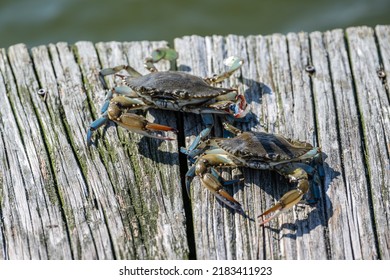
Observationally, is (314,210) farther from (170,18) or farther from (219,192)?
(170,18)

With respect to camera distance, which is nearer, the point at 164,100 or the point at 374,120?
the point at 164,100

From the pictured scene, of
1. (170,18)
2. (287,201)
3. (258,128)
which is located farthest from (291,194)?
(170,18)

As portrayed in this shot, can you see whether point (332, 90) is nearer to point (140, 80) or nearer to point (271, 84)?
point (271, 84)

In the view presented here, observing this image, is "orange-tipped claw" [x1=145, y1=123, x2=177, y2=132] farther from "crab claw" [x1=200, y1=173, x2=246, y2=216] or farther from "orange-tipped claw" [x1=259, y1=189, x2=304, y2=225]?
"orange-tipped claw" [x1=259, y1=189, x2=304, y2=225]

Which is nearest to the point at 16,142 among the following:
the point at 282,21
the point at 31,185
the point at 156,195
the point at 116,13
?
the point at 31,185

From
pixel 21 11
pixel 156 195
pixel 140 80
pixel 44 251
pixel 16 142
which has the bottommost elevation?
pixel 44 251
